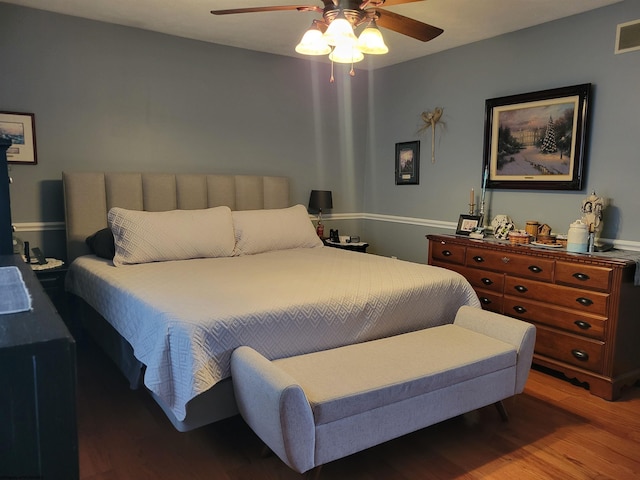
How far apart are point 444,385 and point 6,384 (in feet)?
5.84

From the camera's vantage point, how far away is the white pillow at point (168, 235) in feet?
10.4

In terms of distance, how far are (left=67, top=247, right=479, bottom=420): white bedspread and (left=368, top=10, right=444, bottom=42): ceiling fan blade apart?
1.40 meters

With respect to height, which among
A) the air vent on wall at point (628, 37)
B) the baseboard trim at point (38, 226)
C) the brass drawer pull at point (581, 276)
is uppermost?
the air vent on wall at point (628, 37)

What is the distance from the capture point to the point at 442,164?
14.4 ft

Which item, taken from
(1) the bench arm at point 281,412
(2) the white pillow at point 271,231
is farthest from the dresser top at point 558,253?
(1) the bench arm at point 281,412

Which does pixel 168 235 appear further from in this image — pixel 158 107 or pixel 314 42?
pixel 314 42

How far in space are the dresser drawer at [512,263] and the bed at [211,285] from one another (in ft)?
1.85

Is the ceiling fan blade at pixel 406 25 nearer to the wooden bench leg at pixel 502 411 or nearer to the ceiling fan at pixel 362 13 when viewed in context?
the ceiling fan at pixel 362 13

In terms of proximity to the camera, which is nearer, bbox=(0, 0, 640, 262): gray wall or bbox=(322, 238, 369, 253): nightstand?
bbox=(0, 0, 640, 262): gray wall

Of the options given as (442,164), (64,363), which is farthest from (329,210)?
(64,363)

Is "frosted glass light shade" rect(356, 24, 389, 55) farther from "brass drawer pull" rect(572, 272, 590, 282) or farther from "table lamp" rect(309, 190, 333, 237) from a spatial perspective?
"table lamp" rect(309, 190, 333, 237)

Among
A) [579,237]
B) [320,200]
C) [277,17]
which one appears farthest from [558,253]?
[277,17]

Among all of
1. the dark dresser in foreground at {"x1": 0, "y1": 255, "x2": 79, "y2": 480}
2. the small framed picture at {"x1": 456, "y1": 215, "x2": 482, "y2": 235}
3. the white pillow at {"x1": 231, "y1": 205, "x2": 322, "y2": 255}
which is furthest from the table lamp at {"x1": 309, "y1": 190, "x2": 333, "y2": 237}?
the dark dresser in foreground at {"x1": 0, "y1": 255, "x2": 79, "y2": 480}

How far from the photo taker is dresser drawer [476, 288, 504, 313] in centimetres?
342
